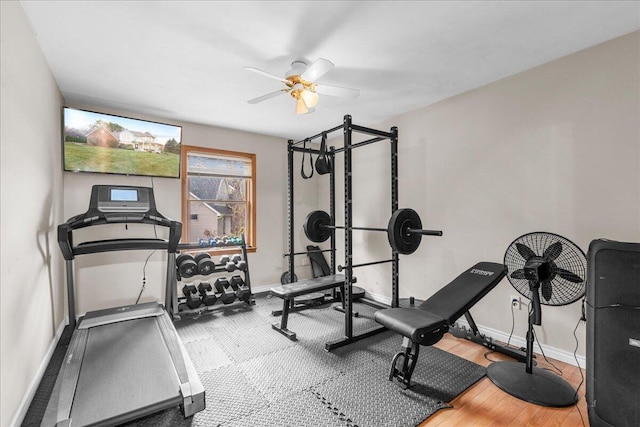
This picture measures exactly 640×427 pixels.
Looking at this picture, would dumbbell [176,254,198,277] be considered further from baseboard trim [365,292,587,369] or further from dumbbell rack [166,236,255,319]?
baseboard trim [365,292,587,369]

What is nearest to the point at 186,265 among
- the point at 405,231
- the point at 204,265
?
the point at 204,265

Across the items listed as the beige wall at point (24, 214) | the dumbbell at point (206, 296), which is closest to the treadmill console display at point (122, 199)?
the beige wall at point (24, 214)

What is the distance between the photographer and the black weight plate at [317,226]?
12.6ft

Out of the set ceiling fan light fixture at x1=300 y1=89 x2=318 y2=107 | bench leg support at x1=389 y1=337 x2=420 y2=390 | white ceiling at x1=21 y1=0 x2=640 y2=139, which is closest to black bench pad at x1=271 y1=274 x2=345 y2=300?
bench leg support at x1=389 y1=337 x2=420 y2=390

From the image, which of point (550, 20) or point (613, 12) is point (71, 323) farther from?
point (613, 12)

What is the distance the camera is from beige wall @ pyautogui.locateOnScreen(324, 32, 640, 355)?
219 cm

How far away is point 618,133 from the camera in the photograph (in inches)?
86.3

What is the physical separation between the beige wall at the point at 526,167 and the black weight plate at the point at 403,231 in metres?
0.68

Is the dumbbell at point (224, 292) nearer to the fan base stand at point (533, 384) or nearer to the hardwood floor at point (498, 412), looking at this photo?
the hardwood floor at point (498, 412)

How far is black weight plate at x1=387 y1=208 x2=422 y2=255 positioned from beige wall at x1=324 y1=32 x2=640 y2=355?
68 cm

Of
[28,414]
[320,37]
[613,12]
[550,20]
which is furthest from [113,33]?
[613,12]

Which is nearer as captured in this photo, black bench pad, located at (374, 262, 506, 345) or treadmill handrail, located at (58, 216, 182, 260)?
black bench pad, located at (374, 262, 506, 345)

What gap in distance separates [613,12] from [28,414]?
4.70 metres

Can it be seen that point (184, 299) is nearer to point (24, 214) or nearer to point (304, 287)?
point (304, 287)
